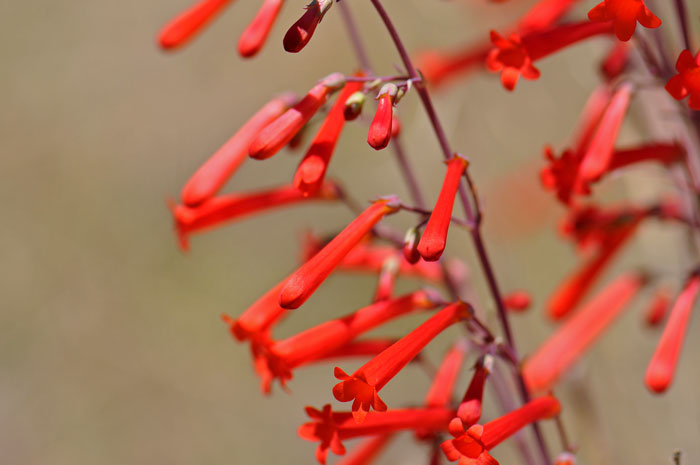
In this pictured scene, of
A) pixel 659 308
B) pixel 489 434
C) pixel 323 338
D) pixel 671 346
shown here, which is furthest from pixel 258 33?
pixel 659 308

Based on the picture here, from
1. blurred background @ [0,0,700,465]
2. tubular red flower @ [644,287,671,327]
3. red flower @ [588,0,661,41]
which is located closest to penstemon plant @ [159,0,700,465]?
red flower @ [588,0,661,41]

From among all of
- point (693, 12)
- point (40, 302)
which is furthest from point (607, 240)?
point (40, 302)

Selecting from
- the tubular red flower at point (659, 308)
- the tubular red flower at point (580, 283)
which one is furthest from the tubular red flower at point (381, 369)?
the tubular red flower at point (659, 308)

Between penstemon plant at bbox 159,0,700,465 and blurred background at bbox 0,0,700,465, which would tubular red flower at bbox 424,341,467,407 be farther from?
blurred background at bbox 0,0,700,465

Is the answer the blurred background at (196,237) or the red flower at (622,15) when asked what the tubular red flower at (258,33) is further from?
the blurred background at (196,237)

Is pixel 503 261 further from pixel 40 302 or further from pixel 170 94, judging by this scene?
pixel 170 94

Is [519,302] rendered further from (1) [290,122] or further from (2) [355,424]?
(1) [290,122]
